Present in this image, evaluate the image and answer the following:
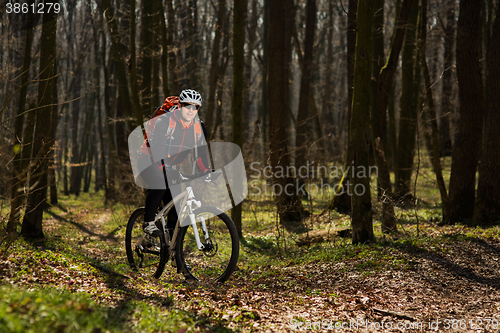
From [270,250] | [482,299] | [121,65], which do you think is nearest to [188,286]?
[482,299]

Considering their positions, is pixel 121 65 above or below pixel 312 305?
above

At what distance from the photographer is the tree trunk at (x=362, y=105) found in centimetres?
693

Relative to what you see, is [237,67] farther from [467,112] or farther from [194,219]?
[467,112]

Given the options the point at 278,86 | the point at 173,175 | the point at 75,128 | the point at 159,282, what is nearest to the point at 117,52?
the point at 278,86

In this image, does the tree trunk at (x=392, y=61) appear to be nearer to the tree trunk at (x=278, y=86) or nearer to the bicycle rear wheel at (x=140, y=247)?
→ the tree trunk at (x=278, y=86)

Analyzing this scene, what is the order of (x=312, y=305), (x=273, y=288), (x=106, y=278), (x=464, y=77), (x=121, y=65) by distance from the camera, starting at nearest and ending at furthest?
(x=312, y=305) < (x=106, y=278) < (x=273, y=288) < (x=464, y=77) < (x=121, y=65)

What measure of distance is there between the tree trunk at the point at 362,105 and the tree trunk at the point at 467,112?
332cm

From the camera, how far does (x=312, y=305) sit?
457 cm

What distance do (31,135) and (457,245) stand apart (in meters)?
8.53

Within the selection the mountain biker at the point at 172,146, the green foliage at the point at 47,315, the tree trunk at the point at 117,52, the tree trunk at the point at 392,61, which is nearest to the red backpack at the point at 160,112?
the mountain biker at the point at 172,146

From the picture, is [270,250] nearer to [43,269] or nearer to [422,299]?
[422,299]

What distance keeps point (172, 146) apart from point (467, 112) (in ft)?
24.3

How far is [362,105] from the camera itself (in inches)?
274

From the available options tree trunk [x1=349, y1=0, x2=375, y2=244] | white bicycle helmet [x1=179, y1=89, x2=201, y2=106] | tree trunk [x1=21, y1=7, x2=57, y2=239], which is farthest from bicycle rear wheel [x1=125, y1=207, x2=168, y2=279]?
tree trunk [x1=349, y1=0, x2=375, y2=244]
